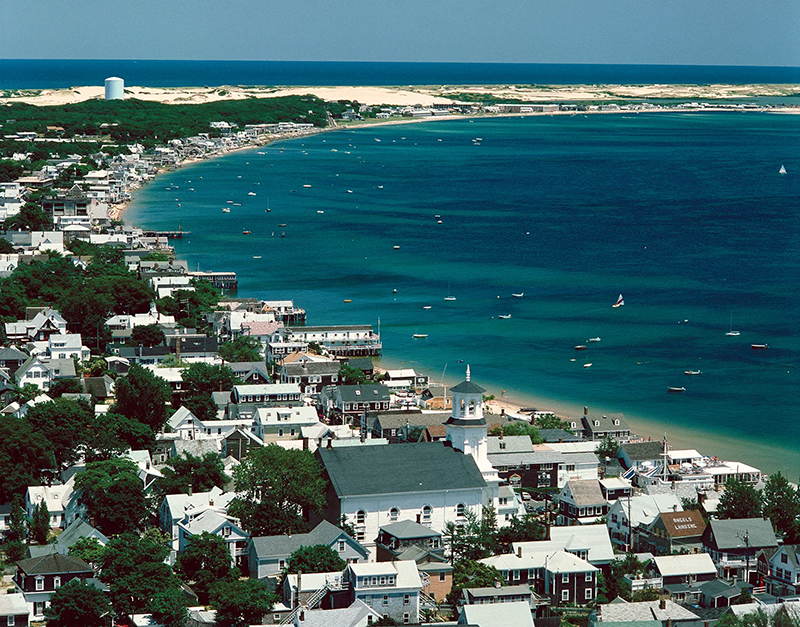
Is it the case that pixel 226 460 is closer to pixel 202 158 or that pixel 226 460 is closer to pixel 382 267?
pixel 382 267

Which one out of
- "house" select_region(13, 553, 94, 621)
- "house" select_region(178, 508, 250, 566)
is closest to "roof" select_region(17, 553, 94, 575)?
"house" select_region(13, 553, 94, 621)

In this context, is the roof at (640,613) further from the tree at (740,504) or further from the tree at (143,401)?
the tree at (143,401)

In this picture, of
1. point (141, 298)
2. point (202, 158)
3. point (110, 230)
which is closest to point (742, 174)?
point (202, 158)

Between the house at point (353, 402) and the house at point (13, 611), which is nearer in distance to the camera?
the house at point (13, 611)

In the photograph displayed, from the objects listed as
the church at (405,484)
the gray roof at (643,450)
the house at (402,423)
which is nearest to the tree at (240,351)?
the house at (402,423)

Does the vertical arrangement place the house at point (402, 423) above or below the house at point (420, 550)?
above

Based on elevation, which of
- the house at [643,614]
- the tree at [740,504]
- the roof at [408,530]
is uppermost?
the tree at [740,504]
